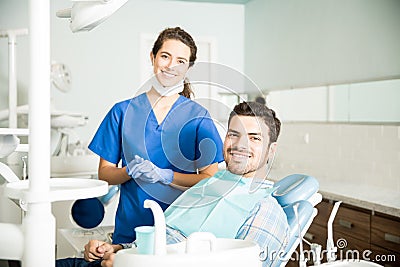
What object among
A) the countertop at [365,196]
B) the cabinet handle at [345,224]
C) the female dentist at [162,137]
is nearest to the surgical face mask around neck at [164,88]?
the female dentist at [162,137]

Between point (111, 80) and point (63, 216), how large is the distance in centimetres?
166

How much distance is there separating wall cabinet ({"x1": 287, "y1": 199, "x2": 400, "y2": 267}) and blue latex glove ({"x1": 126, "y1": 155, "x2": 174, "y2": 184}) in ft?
4.10

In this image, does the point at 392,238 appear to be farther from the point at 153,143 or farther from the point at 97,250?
the point at 97,250

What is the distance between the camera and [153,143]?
172 cm

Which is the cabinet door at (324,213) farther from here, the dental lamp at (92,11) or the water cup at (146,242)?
the dental lamp at (92,11)

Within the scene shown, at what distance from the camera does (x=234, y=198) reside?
5.45ft

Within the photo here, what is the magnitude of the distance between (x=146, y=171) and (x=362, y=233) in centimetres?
147

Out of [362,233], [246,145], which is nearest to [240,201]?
[246,145]

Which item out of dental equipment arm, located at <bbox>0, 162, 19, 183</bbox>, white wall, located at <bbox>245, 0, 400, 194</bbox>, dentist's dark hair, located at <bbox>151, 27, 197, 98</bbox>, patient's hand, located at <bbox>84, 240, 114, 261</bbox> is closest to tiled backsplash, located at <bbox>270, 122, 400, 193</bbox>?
white wall, located at <bbox>245, 0, 400, 194</bbox>

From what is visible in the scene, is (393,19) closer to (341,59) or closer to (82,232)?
(341,59)

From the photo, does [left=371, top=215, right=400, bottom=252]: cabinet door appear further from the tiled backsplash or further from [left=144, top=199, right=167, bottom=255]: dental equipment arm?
[left=144, top=199, right=167, bottom=255]: dental equipment arm

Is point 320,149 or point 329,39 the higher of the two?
point 329,39

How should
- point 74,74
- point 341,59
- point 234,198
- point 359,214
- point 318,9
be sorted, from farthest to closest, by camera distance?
point 74,74, point 318,9, point 341,59, point 359,214, point 234,198

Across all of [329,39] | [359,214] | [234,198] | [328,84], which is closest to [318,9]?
[329,39]
